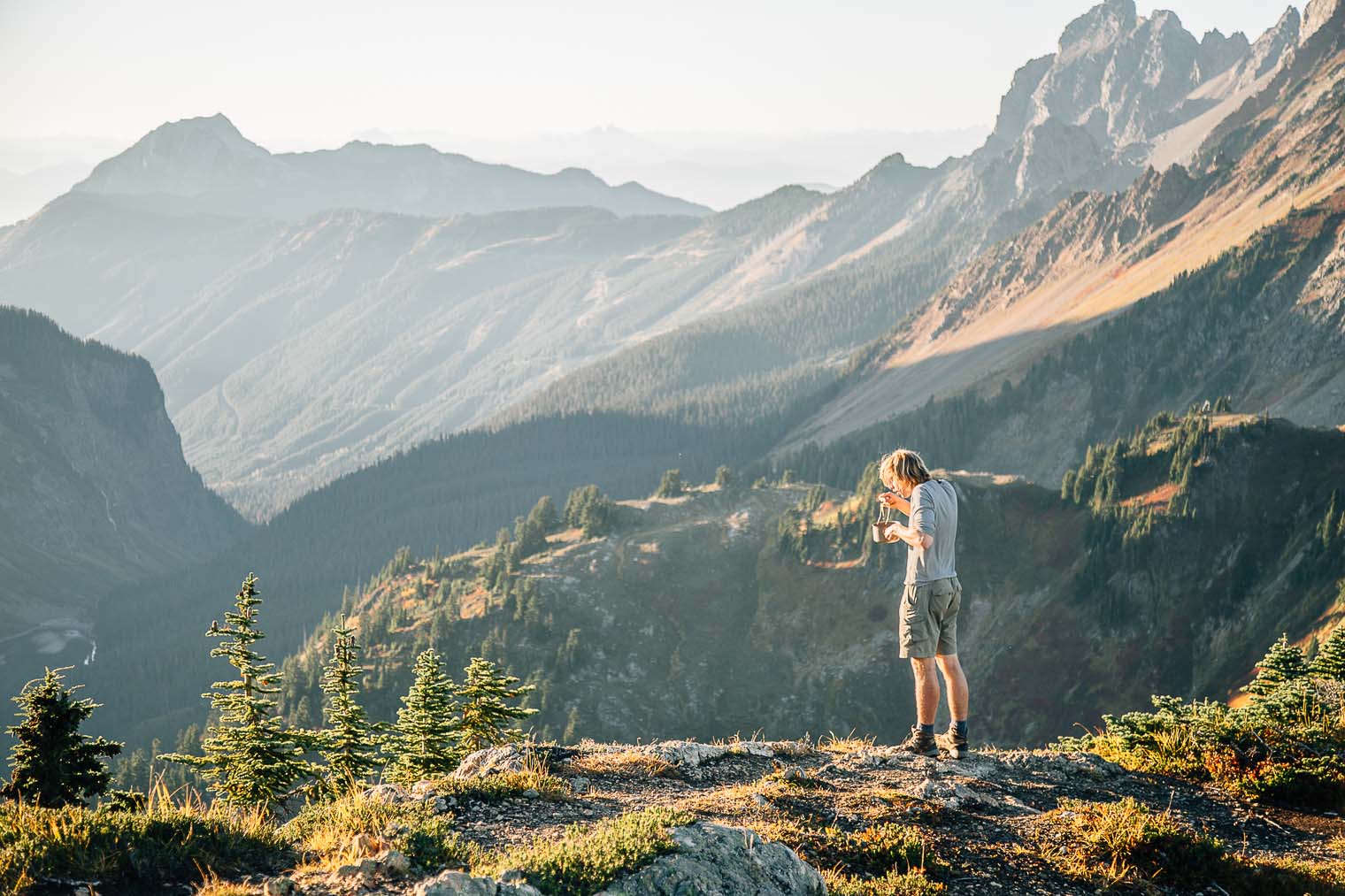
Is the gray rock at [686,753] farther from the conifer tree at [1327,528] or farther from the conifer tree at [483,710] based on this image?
the conifer tree at [1327,528]

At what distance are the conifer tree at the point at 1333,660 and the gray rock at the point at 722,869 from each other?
15.6 meters

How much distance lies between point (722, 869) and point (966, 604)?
339 feet

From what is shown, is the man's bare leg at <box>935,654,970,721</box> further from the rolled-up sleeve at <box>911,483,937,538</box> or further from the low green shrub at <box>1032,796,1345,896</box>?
the low green shrub at <box>1032,796,1345,896</box>

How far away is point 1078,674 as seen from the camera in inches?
3834

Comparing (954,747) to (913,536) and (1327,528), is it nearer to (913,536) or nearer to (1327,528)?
(913,536)

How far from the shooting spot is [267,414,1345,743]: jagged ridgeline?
95.4 m

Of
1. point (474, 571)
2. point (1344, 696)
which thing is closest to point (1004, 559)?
point (474, 571)

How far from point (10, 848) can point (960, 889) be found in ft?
33.7

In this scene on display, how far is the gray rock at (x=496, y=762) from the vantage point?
607 inches

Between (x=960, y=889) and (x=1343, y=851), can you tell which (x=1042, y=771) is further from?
(x=960, y=889)

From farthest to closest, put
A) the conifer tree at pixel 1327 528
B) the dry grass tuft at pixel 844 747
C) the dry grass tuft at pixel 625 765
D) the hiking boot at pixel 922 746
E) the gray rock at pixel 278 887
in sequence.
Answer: the conifer tree at pixel 1327 528
the dry grass tuft at pixel 844 747
the hiking boot at pixel 922 746
the dry grass tuft at pixel 625 765
the gray rock at pixel 278 887

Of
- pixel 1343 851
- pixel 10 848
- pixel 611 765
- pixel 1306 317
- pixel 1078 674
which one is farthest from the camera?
pixel 1306 317

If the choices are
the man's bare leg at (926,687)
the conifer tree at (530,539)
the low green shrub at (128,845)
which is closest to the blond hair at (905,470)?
the man's bare leg at (926,687)

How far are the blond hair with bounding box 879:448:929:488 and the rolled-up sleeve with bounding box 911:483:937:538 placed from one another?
442 mm
